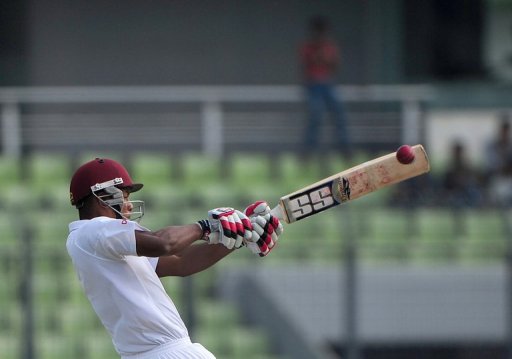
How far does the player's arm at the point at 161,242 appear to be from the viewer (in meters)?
5.08

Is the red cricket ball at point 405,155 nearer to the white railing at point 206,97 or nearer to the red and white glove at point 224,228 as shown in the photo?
the red and white glove at point 224,228

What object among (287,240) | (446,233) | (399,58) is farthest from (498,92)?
(287,240)

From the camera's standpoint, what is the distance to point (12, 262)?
9336mm

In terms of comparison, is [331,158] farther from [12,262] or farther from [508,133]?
[12,262]

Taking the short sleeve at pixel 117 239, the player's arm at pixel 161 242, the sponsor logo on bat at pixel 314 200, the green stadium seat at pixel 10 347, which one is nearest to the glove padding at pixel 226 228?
the player's arm at pixel 161 242

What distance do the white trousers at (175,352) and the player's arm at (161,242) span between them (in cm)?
42

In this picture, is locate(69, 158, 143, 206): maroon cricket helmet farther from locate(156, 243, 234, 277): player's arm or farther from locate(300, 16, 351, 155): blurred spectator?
locate(300, 16, 351, 155): blurred spectator

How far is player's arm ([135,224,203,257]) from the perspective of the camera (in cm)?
508

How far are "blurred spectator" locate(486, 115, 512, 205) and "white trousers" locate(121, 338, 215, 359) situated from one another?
8.07 metres

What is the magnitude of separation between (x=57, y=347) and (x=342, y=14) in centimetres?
750

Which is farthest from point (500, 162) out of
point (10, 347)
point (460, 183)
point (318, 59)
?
point (10, 347)

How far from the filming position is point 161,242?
5.08 metres

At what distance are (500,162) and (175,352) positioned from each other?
845cm

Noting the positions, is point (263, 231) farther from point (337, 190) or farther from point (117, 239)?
point (117, 239)
